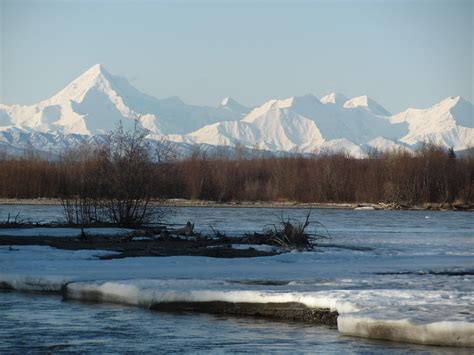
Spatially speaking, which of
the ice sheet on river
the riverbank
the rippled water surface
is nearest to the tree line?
the riverbank

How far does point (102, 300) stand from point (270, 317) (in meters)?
3.43

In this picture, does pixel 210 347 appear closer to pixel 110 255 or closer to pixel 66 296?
pixel 66 296

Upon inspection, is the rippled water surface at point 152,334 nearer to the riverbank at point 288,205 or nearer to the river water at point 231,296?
the river water at point 231,296

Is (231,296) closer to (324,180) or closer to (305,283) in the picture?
(305,283)

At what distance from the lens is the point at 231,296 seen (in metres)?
16.2

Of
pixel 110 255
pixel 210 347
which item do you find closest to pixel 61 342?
pixel 210 347

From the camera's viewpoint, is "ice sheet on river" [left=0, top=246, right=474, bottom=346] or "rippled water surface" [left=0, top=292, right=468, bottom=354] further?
"ice sheet on river" [left=0, top=246, right=474, bottom=346]

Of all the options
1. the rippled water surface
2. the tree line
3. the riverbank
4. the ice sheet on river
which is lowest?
the rippled water surface

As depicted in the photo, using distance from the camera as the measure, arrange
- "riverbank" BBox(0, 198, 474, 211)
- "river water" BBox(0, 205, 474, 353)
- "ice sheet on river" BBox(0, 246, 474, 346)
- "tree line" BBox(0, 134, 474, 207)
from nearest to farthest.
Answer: "river water" BBox(0, 205, 474, 353) < "ice sheet on river" BBox(0, 246, 474, 346) < "riverbank" BBox(0, 198, 474, 211) < "tree line" BBox(0, 134, 474, 207)

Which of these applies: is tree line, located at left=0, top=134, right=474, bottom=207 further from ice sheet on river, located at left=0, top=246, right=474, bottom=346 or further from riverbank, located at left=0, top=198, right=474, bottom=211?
ice sheet on river, located at left=0, top=246, right=474, bottom=346

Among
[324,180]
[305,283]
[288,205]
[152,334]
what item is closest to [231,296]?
[305,283]

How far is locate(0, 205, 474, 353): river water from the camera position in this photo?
44.0ft

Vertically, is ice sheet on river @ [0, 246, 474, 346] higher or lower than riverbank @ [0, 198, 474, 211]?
lower

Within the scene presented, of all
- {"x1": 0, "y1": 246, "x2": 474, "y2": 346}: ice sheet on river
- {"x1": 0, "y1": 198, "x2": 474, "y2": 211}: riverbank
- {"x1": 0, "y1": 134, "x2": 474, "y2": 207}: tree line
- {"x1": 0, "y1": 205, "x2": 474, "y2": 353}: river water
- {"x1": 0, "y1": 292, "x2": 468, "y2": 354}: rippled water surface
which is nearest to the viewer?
{"x1": 0, "y1": 292, "x2": 468, "y2": 354}: rippled water surface
